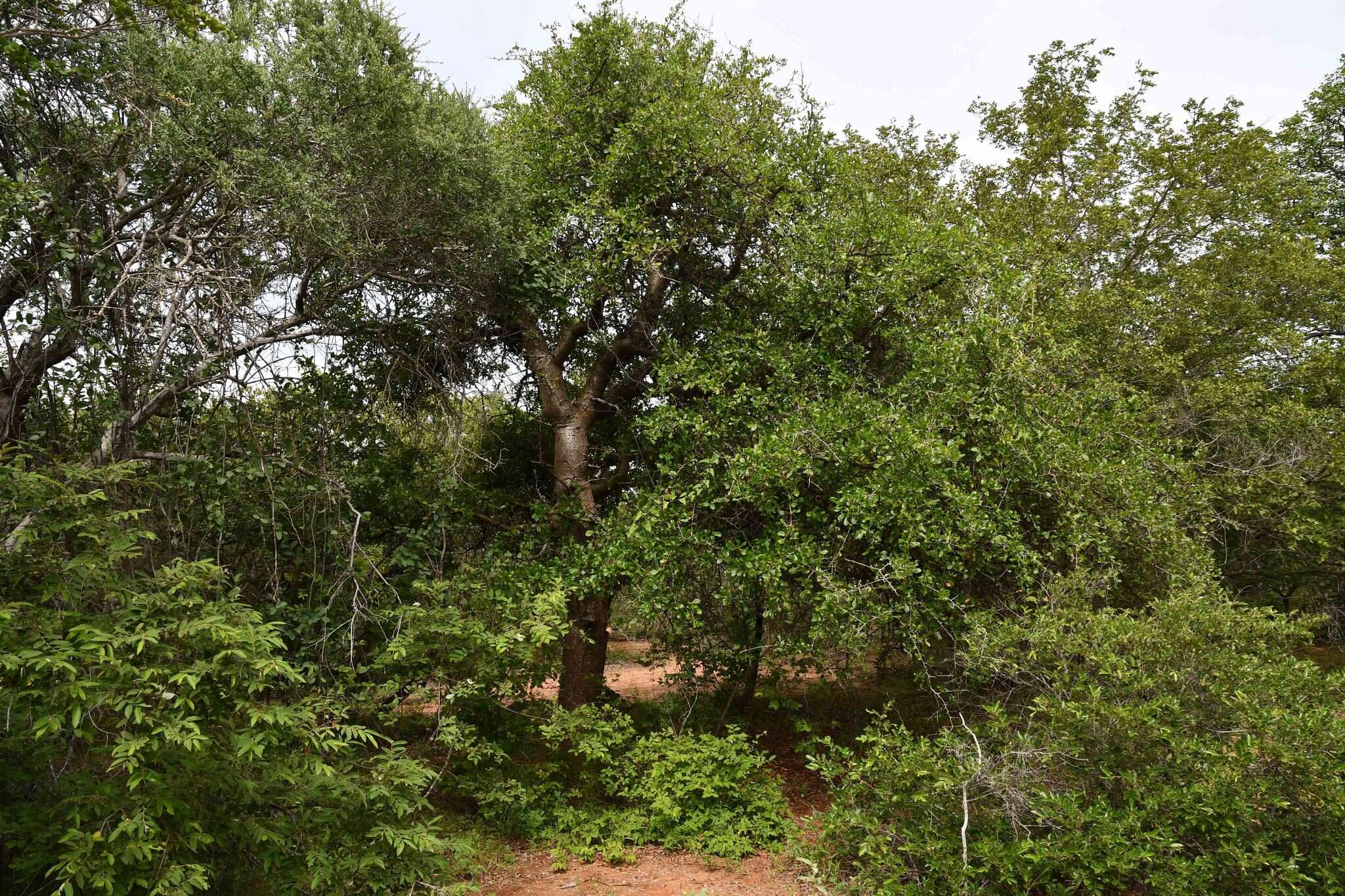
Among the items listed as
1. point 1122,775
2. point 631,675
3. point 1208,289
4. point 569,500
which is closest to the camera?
point 1122,775

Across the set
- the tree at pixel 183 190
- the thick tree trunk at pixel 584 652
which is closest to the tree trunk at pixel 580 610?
the thick tree trunk at pixel 584 652

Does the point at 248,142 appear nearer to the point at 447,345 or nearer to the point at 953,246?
the point at 447,345

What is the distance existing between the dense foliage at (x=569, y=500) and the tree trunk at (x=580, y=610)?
0.16 feet

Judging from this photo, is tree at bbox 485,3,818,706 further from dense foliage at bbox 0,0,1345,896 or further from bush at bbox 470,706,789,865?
bush at bbox 470,706,789,865

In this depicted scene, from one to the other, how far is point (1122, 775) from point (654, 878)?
3.28 m

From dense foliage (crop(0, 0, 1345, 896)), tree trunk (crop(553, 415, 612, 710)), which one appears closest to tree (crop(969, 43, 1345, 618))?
dense foliage (crop(0, 0, 1345, 896))

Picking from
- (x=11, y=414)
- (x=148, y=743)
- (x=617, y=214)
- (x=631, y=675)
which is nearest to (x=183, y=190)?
(x=11, y=414)

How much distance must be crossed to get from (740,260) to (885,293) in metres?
1.69

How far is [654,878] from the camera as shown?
18.5 feet

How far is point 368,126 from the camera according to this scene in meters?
5.85

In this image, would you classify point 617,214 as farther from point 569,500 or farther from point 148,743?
point 148,743

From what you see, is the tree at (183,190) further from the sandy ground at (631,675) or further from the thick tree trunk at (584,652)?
the sandy ground at (631,675)

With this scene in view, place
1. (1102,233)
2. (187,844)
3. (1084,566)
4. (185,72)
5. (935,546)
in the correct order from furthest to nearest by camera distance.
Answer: (1102,233) < (1084,566) < (935,546) < (185,72) < (187,844)

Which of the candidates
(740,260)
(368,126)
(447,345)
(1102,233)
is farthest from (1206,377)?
(368,126)
